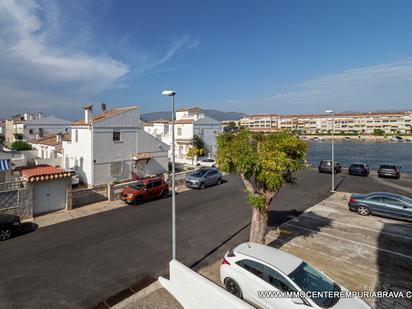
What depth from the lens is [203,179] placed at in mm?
24625

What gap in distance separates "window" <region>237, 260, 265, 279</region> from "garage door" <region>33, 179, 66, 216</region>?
14.8m

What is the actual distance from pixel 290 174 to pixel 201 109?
38.8 metres

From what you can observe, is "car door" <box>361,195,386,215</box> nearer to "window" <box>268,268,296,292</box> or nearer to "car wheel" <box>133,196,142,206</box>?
"window" <box>268,268,296,292</box>

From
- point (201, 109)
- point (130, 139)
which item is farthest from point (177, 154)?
point (130, 139)

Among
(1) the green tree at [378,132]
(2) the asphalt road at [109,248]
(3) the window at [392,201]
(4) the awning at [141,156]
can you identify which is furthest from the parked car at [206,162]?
(1) the green tree at [378,132]

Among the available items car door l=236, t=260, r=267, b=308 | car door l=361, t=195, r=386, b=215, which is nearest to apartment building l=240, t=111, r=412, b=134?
car door l=361, t=195, r=386, b=215

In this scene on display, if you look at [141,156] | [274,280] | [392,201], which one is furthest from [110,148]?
[392,201]

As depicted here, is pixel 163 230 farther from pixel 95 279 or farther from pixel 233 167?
pixel 233 167

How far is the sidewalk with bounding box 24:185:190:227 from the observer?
15563mm

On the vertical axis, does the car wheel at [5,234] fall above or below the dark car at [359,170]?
below

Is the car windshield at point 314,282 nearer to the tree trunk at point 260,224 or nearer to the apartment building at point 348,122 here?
the tree trunk at point 260,224

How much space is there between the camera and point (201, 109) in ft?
158

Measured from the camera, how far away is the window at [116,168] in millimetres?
25547

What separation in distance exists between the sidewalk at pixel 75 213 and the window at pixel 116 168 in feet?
20.2
